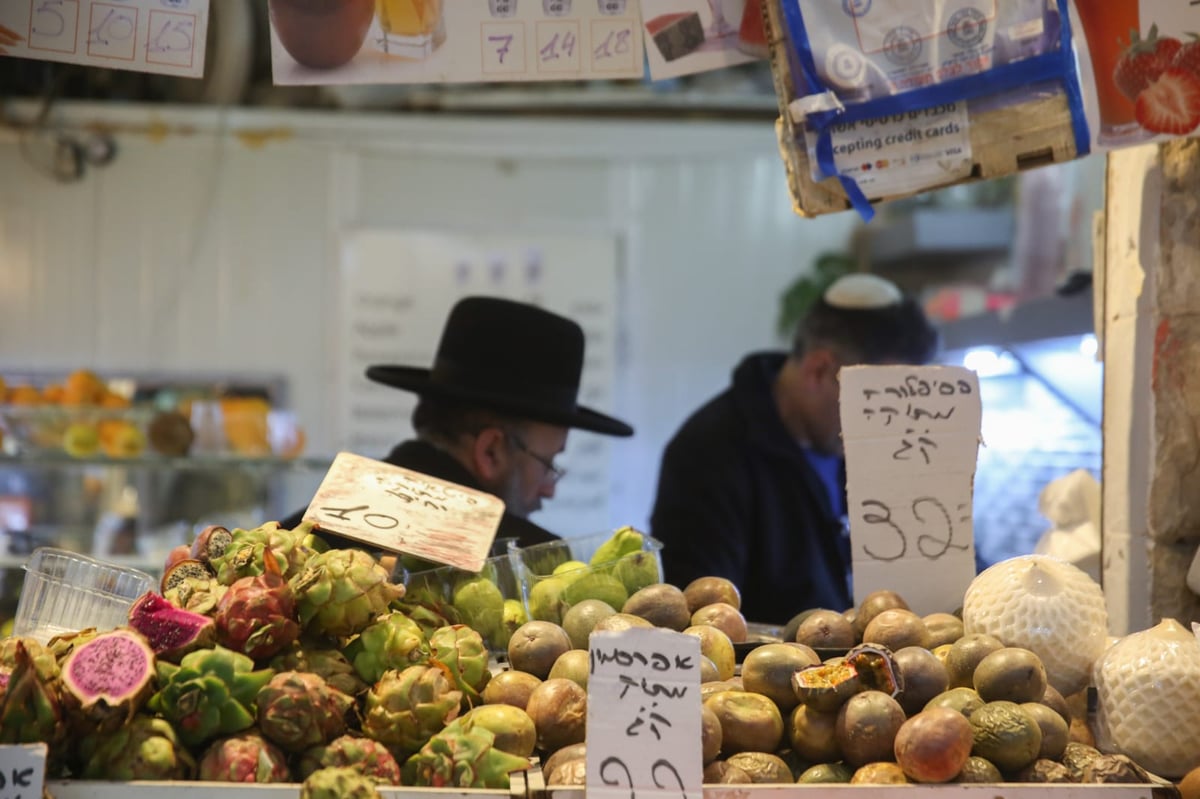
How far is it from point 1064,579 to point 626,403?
4.07m

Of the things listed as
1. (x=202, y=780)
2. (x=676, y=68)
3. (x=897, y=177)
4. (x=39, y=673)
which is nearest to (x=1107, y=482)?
(x=897, y=177)

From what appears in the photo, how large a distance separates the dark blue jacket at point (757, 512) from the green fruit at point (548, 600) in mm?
1653

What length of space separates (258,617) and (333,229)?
4436 millimetres


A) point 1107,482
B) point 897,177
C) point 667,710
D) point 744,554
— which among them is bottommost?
point 744,554

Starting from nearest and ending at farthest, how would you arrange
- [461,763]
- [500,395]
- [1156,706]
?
[461,763]
[1156,706]
[500,395]

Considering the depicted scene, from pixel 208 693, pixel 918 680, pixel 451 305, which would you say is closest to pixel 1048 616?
pixel 918 680

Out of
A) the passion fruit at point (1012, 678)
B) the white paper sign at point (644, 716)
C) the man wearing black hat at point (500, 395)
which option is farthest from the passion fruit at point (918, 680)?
the man wearing black hat at point (500, 395)

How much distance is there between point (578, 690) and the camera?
1.62 m

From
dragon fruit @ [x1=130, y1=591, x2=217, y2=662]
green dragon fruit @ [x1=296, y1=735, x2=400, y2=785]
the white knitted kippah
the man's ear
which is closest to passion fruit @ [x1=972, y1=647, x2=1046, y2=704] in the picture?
green dragon fruit @ [x1=296, y1=735, x2=400, y2=785]

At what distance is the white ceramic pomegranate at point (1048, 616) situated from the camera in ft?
5.91

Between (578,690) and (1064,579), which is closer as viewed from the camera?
(578,690)

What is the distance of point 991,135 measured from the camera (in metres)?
2.07

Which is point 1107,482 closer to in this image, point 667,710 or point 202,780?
point 667,710

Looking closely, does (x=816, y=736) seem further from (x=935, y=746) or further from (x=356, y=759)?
(x=356, y=759)
